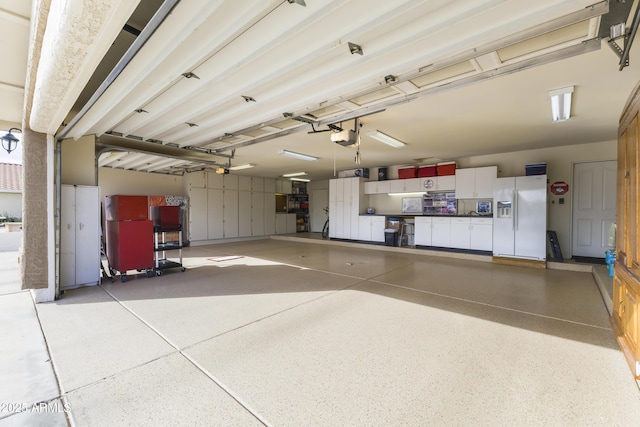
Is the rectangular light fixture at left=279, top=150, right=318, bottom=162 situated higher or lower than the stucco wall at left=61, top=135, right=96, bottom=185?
higher

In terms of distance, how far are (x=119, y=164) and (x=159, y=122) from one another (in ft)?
17.2

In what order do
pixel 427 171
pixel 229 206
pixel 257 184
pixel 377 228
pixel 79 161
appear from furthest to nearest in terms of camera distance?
1. pixel 257 184
2. pixel 229 206
3. pixel 377 228
4. pixel 427 171
5. pixel 79 161

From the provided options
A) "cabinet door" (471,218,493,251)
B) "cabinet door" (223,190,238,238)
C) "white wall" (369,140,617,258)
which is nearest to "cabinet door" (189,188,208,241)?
"cabinet door" (223,190,238,238)

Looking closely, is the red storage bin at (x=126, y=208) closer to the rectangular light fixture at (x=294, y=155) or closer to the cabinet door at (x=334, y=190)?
the rectangular light fixture at (x=294, y=155)

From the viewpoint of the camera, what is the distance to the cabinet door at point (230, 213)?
35.2 feet

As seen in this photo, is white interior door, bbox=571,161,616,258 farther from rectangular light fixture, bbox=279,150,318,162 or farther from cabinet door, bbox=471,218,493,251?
rectangular light fixture, bbox=279,150,318,162

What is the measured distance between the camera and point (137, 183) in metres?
9.30

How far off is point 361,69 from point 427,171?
6323mm

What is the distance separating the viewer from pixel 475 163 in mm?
7695

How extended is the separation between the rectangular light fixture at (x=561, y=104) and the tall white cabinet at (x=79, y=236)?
699cm

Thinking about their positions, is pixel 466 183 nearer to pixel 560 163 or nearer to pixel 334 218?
pixel 560 163

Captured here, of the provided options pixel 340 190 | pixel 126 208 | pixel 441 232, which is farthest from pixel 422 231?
pixel 126 208

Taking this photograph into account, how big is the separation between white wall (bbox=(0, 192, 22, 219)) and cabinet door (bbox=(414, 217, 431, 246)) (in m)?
16.1

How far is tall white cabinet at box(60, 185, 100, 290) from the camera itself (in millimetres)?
4422
